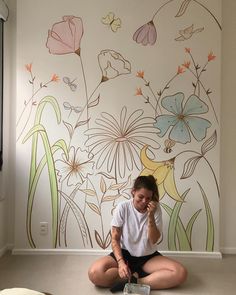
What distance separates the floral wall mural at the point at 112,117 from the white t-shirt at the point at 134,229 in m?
0.51

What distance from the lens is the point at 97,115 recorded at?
120 inches

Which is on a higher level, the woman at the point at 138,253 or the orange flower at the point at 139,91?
the orange flower at the point at 139,91

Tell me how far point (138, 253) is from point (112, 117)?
3.78 feet

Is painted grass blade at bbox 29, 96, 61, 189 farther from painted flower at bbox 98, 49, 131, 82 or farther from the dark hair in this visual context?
the dark hair

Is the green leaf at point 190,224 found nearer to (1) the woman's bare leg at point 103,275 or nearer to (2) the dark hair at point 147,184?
(2) the dark hair at point 147,184

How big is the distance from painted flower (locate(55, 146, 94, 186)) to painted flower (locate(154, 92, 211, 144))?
719mm

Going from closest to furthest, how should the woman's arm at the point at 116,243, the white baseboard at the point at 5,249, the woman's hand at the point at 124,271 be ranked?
the woman's hand at the point at 124,271
the woman's arm at the point at 116,243
the white baseboard at the point at 5,249

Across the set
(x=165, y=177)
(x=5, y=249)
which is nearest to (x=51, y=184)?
(x=5, y=249)

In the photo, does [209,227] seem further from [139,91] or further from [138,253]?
[139,91]

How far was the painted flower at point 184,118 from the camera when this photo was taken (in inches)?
119

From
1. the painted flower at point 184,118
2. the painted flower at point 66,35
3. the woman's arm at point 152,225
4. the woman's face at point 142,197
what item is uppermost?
the painted flower at point 66,35

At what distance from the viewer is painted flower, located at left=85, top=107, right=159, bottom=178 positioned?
3.05 metres

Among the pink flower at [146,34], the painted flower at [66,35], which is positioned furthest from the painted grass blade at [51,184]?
the pink flower at [146,34]

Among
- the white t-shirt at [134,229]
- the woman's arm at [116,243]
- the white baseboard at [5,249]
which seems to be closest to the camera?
the woman's arm at [116,243]
